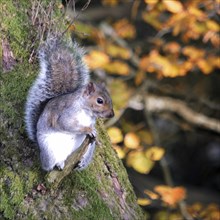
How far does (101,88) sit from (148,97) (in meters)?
3.22

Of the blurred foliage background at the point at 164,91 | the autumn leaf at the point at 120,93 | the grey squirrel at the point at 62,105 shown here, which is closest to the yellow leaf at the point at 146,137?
the blurred foliage background at the point at 164,91

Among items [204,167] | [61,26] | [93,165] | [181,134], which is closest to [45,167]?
[93,165]

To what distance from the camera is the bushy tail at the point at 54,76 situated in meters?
2.36

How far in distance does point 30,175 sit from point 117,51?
3466mm

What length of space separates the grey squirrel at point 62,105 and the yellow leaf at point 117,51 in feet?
10.3

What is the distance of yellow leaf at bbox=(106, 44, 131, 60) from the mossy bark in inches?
120

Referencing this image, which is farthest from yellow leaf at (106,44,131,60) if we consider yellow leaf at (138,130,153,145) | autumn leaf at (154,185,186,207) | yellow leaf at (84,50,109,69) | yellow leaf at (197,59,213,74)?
autumn leaf at (154,185,186,207)

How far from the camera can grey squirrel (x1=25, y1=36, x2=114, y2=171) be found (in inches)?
91.6

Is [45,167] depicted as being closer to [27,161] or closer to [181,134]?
[27,161]

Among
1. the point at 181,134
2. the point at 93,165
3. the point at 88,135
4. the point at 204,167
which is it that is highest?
the point at 88,135

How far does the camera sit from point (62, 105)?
236 centimetres

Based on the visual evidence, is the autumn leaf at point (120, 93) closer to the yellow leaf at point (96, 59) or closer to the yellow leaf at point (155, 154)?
the yellow leaf at point (96, 59)

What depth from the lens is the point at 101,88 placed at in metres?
2.52

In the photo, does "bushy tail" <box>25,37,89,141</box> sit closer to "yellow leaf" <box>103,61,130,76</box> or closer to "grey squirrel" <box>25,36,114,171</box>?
"grey squirrel" <box>25,36,114,171</box>
